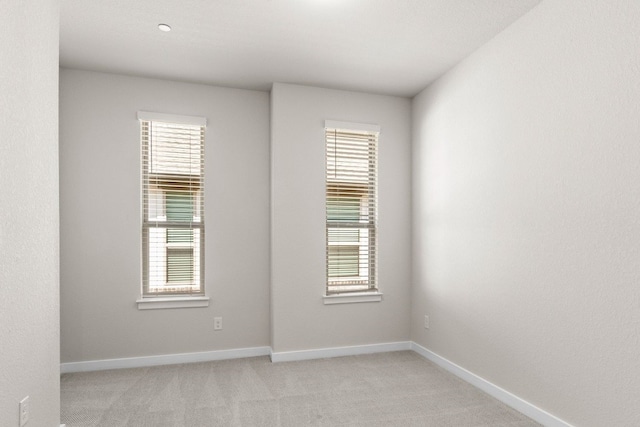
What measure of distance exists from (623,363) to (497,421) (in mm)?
871

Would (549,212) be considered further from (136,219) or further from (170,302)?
(136,219)

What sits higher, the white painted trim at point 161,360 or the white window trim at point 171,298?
the white window trim at point 171,298

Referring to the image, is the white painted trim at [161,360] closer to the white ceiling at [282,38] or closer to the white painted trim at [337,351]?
the white painted trim at [337,351]

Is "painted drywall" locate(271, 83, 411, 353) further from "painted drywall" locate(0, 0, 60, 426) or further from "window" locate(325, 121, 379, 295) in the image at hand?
"painted drywall" locate(0, 0, 60, 426)

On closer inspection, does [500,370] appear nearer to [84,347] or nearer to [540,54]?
[540,54]

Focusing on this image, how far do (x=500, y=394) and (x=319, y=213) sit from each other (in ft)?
6.99

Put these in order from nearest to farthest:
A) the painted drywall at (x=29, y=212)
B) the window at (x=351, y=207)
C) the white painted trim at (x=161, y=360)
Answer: the painted drywall at (x=29, y=212), the white painted trim at (x=161, y=360), the window at (x=351, y=207)

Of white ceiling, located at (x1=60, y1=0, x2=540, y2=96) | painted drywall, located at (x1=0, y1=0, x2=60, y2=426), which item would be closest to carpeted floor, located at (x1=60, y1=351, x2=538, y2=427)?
painted drywall, located at (x1=0, y1=0, x2=60, y2=426)

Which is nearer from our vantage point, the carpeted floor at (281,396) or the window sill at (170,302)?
the carpeted floor at (281,396)

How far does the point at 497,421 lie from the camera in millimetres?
2475

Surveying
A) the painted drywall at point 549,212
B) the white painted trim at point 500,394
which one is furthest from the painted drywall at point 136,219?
the painted drywall at point 549,212

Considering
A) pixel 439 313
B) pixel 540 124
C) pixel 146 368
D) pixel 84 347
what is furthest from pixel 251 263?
pixel 540 124

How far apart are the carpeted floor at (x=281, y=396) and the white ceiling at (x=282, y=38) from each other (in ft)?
8.82

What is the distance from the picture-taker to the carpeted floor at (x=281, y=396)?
8.21ft
